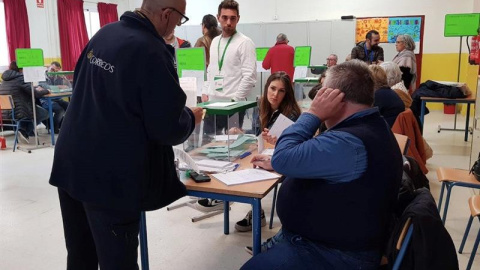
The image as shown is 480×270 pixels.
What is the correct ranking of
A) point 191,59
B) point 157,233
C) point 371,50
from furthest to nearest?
point 371,50, point 157,233, point 191,59

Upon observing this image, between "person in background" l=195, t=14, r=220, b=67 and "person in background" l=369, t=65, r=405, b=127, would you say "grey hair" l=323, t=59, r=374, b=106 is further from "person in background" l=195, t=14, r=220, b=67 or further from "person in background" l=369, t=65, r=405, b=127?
"person in background" l=195, t=14, r=220, b=67

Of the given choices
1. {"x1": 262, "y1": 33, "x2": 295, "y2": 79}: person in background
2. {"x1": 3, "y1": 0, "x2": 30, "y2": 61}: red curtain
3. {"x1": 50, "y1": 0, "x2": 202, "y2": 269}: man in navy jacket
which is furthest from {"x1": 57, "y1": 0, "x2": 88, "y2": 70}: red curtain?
{"x1": 50, "y1": 0, "x2": 202, "y2": 269}: man in navy jacket

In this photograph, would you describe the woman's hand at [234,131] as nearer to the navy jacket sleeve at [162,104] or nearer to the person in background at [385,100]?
the navy jacket sleeve at [162,104]

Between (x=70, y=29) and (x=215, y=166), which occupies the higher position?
(x=70, y=29)

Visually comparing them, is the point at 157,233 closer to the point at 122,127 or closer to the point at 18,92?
the point at 122,127

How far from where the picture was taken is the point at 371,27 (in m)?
9.30

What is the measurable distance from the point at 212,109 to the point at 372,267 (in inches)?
44.4

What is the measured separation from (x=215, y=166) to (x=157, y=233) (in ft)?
3.73

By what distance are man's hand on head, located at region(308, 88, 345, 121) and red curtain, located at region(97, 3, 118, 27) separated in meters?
9.94

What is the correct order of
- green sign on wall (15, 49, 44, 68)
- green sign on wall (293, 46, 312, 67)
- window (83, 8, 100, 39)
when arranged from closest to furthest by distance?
green sign on wall (15, 49, 44, 68) < green sign on wall (293, 46, 312, 67) < window (83, 8, 100, 39)

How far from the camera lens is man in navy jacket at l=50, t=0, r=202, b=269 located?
1.34m

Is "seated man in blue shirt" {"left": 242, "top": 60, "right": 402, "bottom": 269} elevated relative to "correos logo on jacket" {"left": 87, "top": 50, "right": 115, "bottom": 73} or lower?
lower

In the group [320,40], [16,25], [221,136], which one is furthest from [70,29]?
[221,136]

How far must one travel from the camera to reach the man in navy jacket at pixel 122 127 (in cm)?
134
